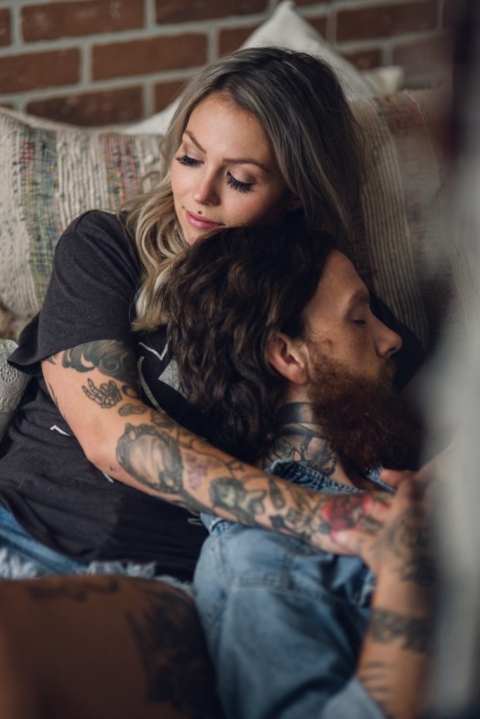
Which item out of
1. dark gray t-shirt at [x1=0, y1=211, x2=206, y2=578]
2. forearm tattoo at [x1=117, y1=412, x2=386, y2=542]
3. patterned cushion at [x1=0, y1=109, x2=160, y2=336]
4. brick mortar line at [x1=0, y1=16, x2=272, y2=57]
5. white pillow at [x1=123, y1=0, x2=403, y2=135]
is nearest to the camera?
forearm tattoo at [x1=117, y1=412, x2=386, y2=542]

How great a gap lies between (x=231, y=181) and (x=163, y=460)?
49cm

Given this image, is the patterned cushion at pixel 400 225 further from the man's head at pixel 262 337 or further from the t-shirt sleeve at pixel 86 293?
the t-shirt sleeve at pixel 86 293

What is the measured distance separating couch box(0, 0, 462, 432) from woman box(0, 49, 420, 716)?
115mm

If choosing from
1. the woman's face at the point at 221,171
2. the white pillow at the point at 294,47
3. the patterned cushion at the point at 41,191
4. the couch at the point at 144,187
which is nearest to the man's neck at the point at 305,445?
the woman's face at the point at 221,171

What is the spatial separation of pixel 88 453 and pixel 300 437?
0.31m

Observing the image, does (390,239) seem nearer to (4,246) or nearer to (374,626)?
(4,246)

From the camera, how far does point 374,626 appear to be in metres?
0.97

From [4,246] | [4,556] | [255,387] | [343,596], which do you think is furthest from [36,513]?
[4,246]

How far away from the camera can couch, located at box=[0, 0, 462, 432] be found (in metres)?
1.64

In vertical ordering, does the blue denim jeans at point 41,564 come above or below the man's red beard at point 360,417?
below

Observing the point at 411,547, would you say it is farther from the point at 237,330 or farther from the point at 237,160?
the point at 237,160

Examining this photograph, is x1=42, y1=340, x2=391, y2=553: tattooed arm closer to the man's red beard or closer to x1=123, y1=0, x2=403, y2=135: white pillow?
the man's red beard

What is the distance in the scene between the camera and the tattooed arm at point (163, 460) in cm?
112

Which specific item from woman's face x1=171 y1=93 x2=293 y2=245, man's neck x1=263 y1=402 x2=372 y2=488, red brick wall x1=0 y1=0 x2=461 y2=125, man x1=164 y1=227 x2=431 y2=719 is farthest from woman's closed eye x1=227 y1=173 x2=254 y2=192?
red brick wall x1=0 y1=0 x2=461 y2=125
